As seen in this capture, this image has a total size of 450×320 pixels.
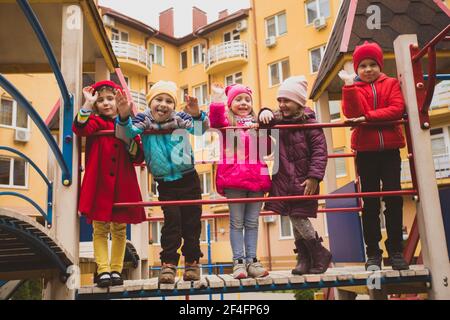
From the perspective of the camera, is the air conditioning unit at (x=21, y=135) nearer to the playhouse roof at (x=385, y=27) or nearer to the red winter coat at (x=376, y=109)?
the playhouse roof at (x=385, y=27)

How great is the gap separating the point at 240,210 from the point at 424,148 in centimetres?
153

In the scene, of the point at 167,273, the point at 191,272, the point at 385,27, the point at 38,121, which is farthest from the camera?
the point at 385,27

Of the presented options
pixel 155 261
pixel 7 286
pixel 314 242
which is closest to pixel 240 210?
pixel 314 242

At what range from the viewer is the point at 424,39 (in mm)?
5305

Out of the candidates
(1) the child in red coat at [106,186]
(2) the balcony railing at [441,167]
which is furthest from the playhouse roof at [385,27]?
(2) the balcony railing at [441,167]

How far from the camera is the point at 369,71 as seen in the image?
3865 mm

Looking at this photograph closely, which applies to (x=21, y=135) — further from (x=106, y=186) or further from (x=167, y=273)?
(x=167, y=273)

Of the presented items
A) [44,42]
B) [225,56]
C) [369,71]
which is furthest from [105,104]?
[225,56]

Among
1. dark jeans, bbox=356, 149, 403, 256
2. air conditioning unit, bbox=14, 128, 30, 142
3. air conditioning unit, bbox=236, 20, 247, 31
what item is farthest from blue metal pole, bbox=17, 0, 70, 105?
air conditioning unit, bbox=236, 20, 247, 31

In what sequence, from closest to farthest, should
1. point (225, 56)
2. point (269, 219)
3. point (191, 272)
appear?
point (191, 272) → point (269, 219) → point (225, 56)

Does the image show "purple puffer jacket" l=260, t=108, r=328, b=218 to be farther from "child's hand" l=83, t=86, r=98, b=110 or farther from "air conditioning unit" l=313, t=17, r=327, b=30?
"air conditioning unit" l=313, t=17, r=327, b=30

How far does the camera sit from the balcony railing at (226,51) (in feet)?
80.0

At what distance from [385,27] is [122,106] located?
344 cm

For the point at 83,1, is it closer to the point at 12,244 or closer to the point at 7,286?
the point at 12,244
